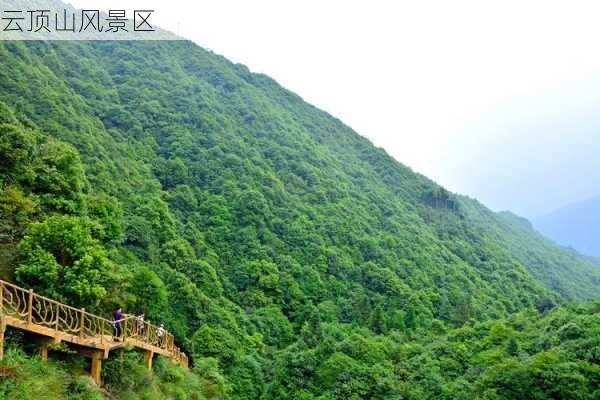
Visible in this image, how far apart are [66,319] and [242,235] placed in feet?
144

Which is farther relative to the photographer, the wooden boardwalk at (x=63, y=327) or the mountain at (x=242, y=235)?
the mountain at (x=242, y=235)

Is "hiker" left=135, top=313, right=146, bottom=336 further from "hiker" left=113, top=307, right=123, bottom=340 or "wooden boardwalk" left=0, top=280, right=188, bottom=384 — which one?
"hiker" left=113, top=307, right=123, bottom=340

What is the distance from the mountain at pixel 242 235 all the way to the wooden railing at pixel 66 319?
0.96 m

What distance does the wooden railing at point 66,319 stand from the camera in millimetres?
13047

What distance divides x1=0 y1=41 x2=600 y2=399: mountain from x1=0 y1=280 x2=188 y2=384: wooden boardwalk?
1233 millimetres

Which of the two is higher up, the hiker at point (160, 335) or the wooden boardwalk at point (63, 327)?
the wooden boardwalk at point (63, 327)

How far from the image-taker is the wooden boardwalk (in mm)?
12930

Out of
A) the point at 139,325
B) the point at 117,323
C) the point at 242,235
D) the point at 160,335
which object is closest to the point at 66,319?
the point at 117,323

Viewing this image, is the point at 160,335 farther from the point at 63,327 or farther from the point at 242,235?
the point at 242,235

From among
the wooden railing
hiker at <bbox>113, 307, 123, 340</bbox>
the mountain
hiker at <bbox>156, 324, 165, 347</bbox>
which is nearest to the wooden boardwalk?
the wooden railing

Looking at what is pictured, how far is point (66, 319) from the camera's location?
15.1 meters

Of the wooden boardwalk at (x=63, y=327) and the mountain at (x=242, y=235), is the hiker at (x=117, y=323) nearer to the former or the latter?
the wooden boardwalk at (x=63, y=327)

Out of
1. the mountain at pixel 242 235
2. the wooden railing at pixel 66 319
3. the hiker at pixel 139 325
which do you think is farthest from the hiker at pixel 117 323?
the hiker at pixel 139 325

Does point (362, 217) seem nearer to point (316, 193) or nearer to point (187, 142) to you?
point (316, 193)
